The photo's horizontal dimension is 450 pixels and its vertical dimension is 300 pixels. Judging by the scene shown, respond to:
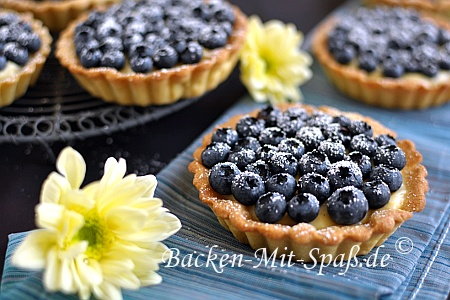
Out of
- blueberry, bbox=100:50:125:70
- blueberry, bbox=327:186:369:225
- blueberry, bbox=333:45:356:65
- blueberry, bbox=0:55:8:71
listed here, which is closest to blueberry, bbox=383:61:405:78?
blueberry, bbox=333:45:356:65

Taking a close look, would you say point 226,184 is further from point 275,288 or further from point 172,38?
point 172,38

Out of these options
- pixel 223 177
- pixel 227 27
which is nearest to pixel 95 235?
pixel 223 177

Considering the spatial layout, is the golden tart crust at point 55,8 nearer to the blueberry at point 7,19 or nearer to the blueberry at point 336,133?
the blueberry at point 7,19

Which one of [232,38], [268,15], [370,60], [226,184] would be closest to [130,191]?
[226,184]

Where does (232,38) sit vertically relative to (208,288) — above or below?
above

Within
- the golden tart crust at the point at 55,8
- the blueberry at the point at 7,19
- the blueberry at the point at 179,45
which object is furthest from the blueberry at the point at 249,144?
the golden tart crust at the point at 55,8
